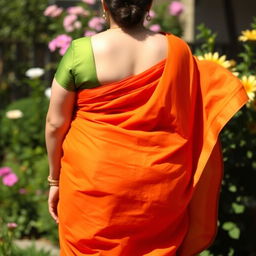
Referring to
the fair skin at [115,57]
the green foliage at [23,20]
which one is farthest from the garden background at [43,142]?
the fair skin at [115,57]

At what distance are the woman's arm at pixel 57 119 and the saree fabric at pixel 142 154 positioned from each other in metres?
0.04

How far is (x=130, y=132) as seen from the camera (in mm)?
2574

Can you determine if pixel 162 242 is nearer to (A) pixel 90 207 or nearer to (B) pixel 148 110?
(A) pixel 90 207

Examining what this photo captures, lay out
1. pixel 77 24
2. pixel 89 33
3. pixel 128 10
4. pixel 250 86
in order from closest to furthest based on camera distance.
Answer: pixel 128 10 → pixel 250 86 → pixel 89 33 → pixel 77 24

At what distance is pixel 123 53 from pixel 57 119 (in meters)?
0.42

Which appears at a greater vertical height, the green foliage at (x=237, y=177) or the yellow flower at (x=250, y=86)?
the yellow flower at (x=250, y=86)

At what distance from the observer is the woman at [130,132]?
8.46 ft

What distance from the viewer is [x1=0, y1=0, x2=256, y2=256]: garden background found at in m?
3.84

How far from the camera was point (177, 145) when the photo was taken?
105 inches

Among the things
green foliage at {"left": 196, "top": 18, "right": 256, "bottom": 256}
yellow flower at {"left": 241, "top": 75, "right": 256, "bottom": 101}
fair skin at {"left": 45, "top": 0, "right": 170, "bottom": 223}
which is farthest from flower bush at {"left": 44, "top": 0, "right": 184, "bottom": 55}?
fair skin at {"left": 45, "top": 0, "right": 170, "bottom": 223}

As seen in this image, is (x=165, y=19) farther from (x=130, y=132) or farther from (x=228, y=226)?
(x=130, y=132)

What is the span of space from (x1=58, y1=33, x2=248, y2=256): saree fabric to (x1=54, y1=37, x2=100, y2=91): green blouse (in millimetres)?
46

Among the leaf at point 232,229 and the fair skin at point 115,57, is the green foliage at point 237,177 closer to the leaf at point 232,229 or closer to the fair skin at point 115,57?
the leaf at point 232,229

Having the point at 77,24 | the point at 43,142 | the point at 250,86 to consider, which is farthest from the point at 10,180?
the point at 250,86
